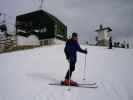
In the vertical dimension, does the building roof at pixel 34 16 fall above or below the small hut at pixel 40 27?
above

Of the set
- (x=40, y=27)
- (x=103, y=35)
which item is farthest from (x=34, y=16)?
(x=103, y=35)

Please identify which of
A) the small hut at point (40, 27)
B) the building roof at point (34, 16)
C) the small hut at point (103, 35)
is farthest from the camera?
the small hut at point (103, 35)

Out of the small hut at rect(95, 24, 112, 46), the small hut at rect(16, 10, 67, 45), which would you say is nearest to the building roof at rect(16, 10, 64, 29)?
the small hut at rect(16, 10, 67, 45)

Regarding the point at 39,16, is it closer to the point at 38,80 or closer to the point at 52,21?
the point at 52,21

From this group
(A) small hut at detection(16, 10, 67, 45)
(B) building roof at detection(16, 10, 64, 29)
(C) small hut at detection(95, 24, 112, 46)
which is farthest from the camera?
(C) small hut at detection(95, 24, 112, 46)

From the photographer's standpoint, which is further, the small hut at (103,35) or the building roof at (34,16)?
the small hut at (103,35)

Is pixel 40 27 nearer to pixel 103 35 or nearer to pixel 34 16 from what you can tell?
pixel 34 16

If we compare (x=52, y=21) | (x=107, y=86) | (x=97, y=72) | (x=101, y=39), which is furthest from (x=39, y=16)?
(x=107, y=86)

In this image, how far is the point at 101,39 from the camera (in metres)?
46.7

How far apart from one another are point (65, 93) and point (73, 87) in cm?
83

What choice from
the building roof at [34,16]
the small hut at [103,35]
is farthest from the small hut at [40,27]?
the small hut at [103,35]

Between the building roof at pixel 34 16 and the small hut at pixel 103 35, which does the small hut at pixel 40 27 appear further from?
the small hut at pixel 103 35

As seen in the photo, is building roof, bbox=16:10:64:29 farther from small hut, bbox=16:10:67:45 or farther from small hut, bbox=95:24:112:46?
small hut, bbox=95:24:112:46

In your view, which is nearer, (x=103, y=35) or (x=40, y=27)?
(x=40, y=27)
